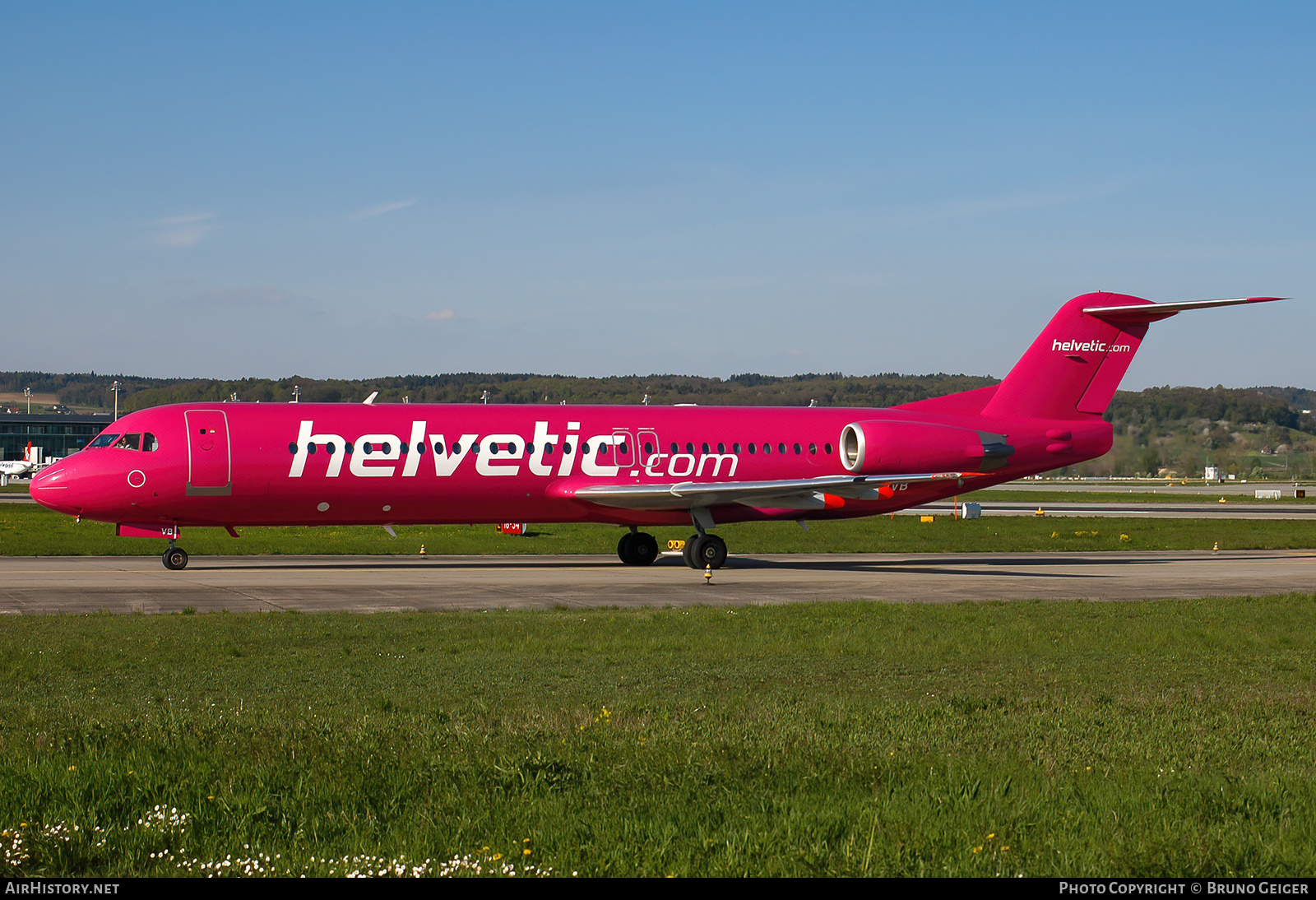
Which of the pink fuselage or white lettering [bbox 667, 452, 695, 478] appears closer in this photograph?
the pink fuselage

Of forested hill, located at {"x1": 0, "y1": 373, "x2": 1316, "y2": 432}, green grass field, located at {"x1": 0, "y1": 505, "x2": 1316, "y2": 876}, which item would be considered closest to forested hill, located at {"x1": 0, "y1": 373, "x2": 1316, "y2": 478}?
forested hill, located at {"x1": 0, "y1": 373, "x2": 1316, "y2": 432}

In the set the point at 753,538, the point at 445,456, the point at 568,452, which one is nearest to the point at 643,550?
the point at 568,452

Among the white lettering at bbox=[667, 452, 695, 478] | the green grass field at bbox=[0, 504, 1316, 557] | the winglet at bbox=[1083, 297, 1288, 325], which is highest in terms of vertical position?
the winglet at bbox=[1083, 297, 1288, 325]

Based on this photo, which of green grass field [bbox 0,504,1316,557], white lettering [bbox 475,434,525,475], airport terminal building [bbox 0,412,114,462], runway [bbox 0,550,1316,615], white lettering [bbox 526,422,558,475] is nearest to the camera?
runway [bbox 0,550,1316,615]

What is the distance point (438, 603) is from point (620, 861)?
15128 millimetres

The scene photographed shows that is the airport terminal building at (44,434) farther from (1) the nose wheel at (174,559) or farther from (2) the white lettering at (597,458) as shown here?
(2) the white lettering at (597,458)

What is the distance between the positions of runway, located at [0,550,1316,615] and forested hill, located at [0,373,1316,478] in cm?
2129

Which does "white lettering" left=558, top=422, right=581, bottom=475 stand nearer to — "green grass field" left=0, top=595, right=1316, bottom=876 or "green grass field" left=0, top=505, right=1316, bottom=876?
"green grass field" left=0, top=505, right=1316, bottom=876

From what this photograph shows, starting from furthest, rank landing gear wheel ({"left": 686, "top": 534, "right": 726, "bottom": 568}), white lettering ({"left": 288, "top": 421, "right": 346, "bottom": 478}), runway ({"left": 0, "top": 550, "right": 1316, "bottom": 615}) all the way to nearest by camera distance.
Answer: landing gear wheel ({"left": 686, "top": 534, "right": 726, "bottom": 568})
white lettering ({"left": 288, "top": 421, "right": 346, "bottom": 478})
runway ({"left": 0, "top": 550, "right": 1316, "bottom": 615})

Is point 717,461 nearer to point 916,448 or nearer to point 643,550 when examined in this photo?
point 643,550

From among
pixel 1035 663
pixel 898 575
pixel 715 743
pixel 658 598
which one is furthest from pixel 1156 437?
pixel 715 743

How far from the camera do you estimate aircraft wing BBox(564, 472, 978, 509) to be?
29.7 metres

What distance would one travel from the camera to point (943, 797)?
7367 millimetres
